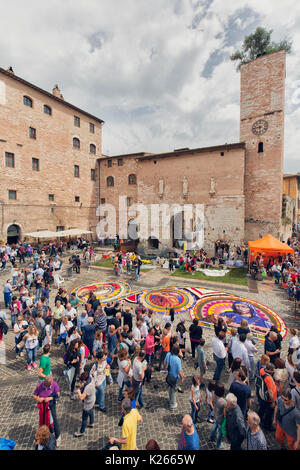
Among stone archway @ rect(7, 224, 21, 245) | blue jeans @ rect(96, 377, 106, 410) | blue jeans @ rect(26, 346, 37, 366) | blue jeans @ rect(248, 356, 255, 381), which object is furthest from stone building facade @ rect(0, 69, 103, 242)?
blue jeans @ rect(248, 356, 255, 381)

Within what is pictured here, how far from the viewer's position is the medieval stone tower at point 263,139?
23.2m

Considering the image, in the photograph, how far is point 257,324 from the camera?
31.7ft

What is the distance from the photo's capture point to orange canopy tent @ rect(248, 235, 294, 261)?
16.3 m

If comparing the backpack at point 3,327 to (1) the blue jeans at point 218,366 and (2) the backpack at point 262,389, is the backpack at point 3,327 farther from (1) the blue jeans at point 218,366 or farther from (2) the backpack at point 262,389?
(2) the backpack at point 262,389

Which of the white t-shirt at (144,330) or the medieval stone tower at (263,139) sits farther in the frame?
the medieval stone tower at (263,139)

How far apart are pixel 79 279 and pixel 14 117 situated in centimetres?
1912

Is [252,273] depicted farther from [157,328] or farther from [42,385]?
[42,385]

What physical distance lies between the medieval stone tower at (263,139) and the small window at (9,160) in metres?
25.1

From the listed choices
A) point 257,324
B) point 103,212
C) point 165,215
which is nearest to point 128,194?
point 103,212

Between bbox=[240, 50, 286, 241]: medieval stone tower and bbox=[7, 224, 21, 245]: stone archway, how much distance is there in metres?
25.4

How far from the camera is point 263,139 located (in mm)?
23891

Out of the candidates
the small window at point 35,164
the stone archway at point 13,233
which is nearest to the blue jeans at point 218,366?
the stone archway at point 13,233
